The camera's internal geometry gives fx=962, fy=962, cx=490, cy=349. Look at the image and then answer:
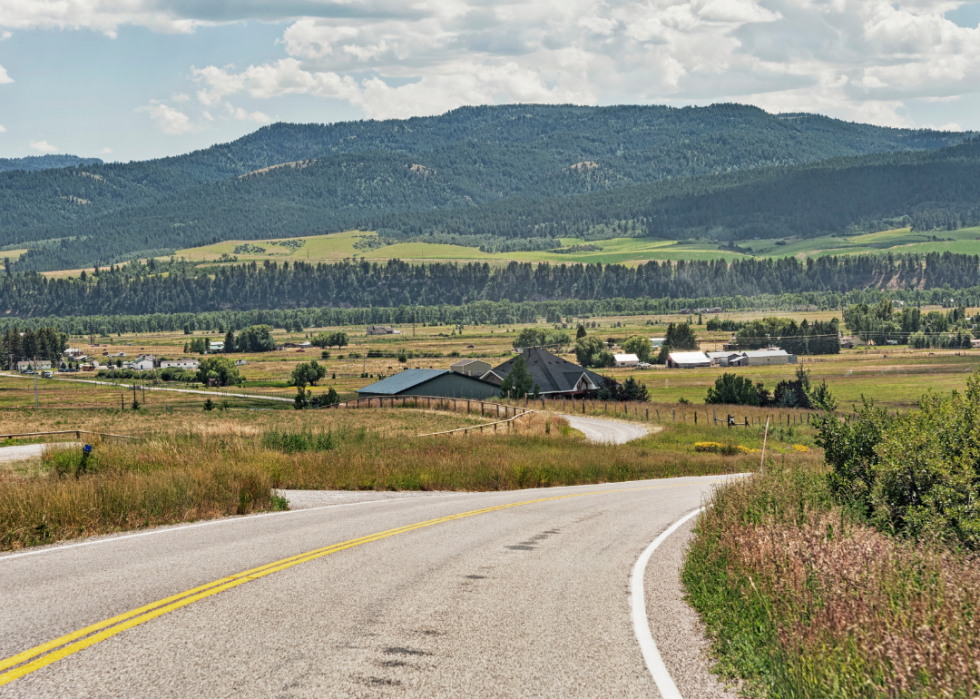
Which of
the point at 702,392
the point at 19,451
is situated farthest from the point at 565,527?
the point at 702,392

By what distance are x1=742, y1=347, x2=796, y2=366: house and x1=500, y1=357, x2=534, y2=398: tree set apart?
7121cm

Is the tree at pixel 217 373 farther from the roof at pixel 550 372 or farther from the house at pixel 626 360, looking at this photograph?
the house at pixel 626 360

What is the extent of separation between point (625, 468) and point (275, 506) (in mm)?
20396

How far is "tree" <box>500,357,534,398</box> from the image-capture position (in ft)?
332

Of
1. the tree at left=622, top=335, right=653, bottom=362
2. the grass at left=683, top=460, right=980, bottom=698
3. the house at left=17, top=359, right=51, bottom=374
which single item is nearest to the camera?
the grass at left=683, top=460, right=980, bottom=698

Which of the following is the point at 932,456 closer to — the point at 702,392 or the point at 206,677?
the point at 206,677

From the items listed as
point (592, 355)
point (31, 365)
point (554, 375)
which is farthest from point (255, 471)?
point (31, 365)

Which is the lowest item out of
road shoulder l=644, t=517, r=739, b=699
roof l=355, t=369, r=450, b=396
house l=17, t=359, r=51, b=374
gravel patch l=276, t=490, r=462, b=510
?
house l=17, t=359, r=51, b=374

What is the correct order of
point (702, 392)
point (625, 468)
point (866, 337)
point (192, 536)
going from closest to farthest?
1. point (192, 536)
2. point (625, 468)
3. point (702, 392)
4. point (866, 337)

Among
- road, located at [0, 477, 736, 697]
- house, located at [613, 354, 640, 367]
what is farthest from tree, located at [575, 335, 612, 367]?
road, located at [0, 477, 736, 697]

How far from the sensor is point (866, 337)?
613 feet

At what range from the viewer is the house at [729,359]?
16588 cm

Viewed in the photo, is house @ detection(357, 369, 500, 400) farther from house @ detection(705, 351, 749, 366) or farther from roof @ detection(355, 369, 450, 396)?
house @ detection(705, 351, 749, 366)

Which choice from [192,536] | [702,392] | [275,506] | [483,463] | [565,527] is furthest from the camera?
[702,392]
